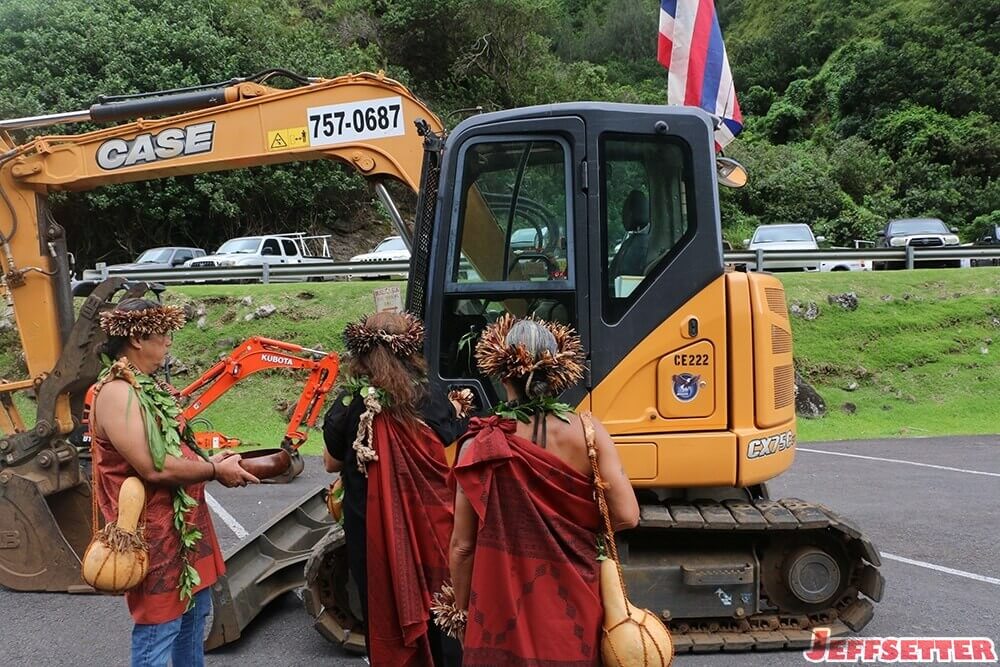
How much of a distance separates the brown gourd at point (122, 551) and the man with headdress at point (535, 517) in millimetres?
1329

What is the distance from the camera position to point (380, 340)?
9.82ft

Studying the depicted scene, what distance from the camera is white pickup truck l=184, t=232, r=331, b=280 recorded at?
1848cm

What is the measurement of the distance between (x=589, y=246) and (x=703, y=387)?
38.8 inches

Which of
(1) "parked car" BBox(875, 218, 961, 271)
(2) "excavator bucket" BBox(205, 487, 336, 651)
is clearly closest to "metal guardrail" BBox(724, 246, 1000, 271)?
(1) "parked car" BBox(875, 218, 961, 271)

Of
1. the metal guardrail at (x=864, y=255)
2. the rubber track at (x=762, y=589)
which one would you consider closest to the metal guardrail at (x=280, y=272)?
the metal guardrail at (x=864, y=255)

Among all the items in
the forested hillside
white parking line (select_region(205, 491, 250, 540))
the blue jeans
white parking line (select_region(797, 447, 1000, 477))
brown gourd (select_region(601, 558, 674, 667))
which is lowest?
white parking line (select_region(205, 491, 250, 540))

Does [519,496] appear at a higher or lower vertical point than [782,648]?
higher

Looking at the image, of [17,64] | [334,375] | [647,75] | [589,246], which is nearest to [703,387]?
[589,246]

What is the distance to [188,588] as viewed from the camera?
2900 mm

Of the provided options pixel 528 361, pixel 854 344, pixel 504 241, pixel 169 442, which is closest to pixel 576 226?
pixel 504 241

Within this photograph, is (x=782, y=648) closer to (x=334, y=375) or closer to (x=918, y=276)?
(x=334, y=375)

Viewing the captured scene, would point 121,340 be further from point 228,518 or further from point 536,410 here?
point 228,518

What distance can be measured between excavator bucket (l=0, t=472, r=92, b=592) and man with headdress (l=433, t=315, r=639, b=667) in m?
3.75

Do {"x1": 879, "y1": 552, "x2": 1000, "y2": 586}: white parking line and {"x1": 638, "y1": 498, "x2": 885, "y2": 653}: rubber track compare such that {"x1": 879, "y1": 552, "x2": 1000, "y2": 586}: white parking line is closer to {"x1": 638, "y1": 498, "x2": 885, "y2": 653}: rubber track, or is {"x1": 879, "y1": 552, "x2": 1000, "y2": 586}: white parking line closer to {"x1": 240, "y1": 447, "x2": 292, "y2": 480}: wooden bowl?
{"x1": 638, "y1": 498, "x2": 885, "y2": 653}: rubber track
